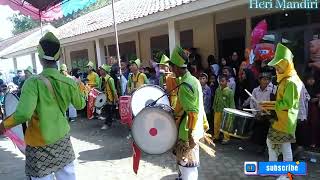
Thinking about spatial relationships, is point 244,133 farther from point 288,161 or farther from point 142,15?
point 142,15

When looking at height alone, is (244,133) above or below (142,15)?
below

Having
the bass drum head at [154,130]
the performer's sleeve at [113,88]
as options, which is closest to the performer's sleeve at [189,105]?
the bass drum head at [154,130]

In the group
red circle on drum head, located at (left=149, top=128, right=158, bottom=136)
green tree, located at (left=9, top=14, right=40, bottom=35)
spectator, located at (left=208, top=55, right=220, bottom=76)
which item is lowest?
red circle on drum head, located at (left=149, top=128, right=158, bottom=136)

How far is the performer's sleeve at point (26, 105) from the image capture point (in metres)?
3.21

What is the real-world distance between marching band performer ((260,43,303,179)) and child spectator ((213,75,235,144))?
2.31 m

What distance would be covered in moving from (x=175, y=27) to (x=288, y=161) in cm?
597

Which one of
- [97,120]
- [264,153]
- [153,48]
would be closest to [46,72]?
[264,153]

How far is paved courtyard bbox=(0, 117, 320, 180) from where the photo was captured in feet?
19.4

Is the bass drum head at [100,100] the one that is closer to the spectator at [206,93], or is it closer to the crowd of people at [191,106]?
the crowd of people at [191,106]

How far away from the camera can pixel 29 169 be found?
3637mm

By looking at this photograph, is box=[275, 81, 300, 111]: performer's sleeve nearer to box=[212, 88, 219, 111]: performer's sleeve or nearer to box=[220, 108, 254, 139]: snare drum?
box=[220, 108, 254, 139]: snare drum

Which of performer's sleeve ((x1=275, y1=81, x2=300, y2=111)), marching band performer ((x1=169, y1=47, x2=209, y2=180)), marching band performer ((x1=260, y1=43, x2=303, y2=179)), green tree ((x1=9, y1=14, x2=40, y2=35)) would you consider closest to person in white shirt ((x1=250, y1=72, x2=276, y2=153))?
marching band performer ((x1=260, y1=43, x2=303, y2=179))

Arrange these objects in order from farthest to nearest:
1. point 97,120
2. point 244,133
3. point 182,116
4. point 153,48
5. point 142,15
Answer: point 153,48, point 97,120, point 142,15, point 244,133, point 182,116

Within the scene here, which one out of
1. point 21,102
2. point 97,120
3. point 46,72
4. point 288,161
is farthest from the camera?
point 97,120
